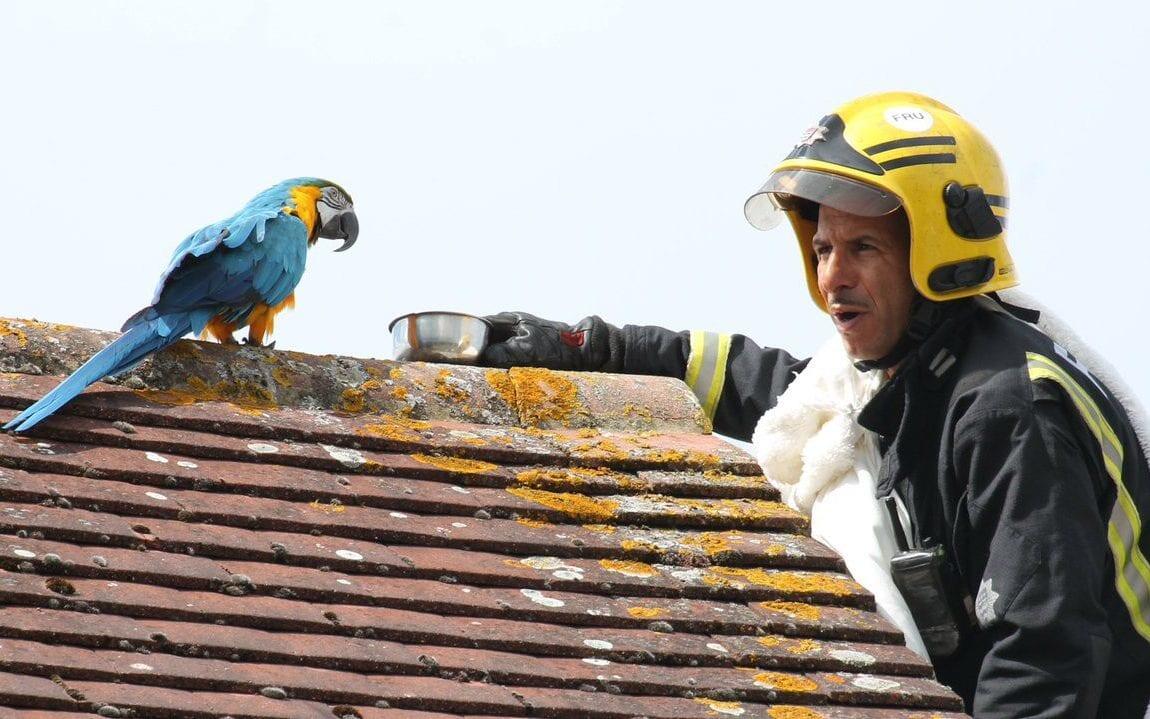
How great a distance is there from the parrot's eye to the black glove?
145 cm

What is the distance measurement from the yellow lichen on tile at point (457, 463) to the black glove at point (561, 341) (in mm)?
1159

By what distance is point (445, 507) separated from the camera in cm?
354

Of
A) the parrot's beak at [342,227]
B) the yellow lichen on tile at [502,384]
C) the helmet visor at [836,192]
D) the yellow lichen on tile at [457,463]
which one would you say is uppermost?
the parrot's beak at [342,227]

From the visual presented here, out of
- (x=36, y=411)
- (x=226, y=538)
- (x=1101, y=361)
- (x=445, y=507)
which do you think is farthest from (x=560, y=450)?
(x=1101, y=361)

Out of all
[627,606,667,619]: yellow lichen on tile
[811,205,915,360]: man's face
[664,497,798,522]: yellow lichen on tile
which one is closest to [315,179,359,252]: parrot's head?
[811,205,915,360]: man's face

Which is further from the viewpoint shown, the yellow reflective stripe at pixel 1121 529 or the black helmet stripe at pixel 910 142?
the black helmet stripe at pixel 910 142

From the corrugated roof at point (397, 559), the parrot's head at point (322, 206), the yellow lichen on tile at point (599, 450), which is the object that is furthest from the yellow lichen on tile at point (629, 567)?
the parrot's head at point (322, 206)

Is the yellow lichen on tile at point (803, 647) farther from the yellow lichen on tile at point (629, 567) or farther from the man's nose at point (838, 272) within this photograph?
the man's nose at point (838, 272)

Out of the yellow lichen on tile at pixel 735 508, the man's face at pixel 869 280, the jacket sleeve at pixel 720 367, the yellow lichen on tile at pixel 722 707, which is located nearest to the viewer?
the yellow lichen on tile at pixel 722 707

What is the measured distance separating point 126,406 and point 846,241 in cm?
198

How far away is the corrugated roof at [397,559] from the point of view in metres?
2.78

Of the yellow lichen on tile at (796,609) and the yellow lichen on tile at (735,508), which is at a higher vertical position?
the yellow lichen on tile at (735,508)

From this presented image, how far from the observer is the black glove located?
497 centimetres

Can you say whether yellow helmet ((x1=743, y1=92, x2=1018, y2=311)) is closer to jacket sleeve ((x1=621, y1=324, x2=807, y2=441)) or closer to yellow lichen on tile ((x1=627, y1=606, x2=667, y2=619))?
jacket sleeve ((x1=621, y1=324, x2=807, y2=441))
